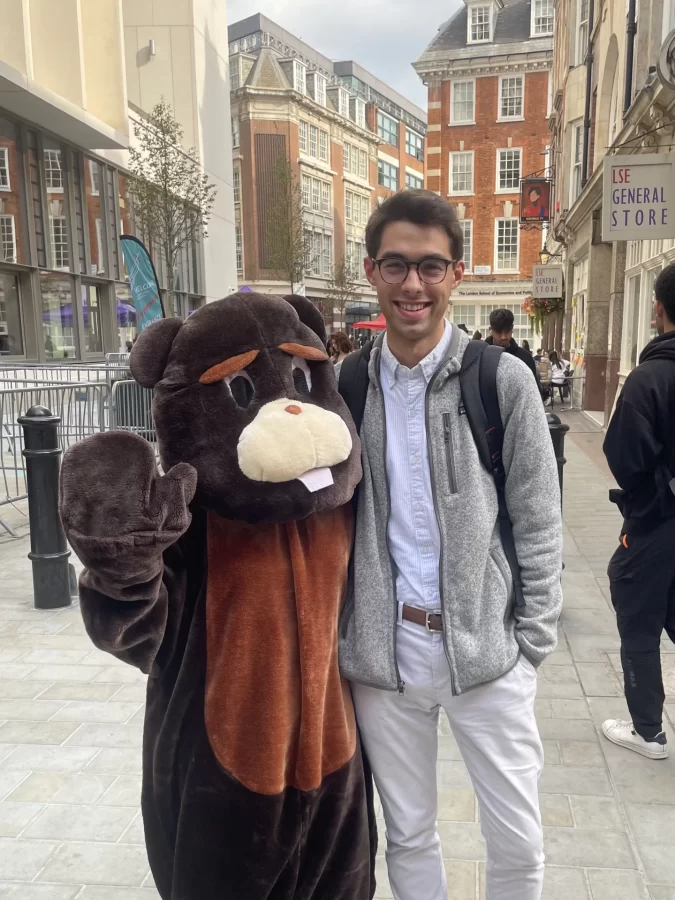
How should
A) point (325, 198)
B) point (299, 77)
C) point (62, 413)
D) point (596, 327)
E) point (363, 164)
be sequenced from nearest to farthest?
1. point (62, 413)
2. point (596, 327)
3. point (299, 77)
4. point (325, 198)
5. point (363, 164)

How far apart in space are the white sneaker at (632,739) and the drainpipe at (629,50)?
1034cm

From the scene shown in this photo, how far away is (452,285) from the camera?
1920 mm

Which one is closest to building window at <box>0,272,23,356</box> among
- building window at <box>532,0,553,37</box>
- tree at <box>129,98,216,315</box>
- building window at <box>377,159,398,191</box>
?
tree at <box>129,98,216,315</box>

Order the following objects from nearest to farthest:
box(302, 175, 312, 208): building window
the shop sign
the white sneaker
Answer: the white sneaker, the shop sign, box(302, 175, 312, 208): building window

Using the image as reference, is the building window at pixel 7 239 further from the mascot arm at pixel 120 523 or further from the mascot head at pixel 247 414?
the mascot arm at pixel 120 523

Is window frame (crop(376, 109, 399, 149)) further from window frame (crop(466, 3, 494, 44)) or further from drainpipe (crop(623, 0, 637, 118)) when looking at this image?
drainpipe (crop(623, 0, 637, 118))

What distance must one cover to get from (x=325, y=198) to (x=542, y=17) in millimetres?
22515

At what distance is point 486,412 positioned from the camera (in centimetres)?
181

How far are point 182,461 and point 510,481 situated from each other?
801 millimetres

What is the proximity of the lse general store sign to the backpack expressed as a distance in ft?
20.6

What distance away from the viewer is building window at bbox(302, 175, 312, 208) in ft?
186

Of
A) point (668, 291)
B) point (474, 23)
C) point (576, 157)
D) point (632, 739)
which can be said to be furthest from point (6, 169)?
point (474, 23)

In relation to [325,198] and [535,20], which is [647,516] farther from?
[325,198]

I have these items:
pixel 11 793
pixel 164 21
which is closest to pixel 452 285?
pixel 11 793
